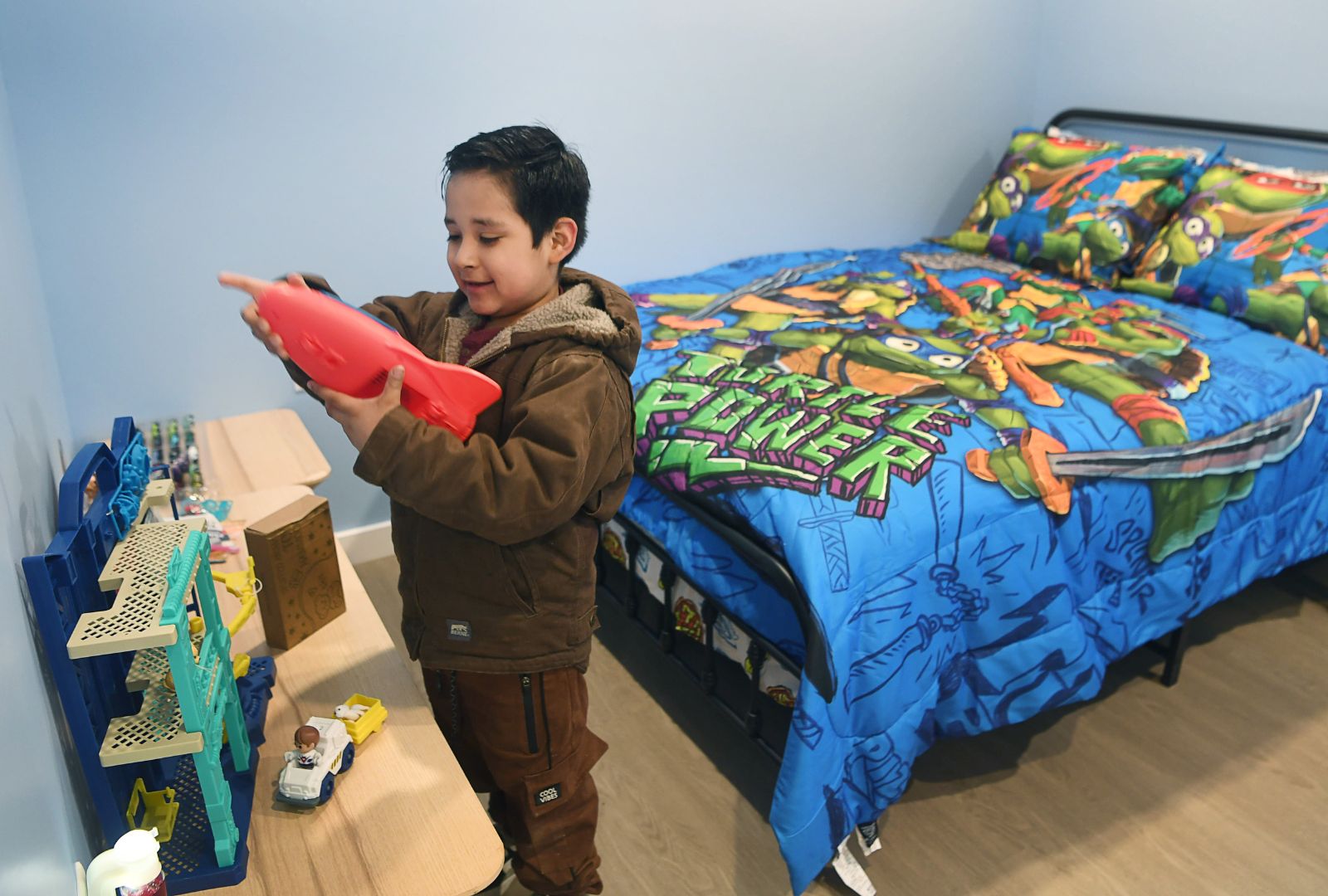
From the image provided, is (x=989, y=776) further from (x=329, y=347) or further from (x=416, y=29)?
(x=416, y=29)

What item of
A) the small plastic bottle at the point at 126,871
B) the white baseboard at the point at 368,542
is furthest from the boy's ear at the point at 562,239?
the white baseboard at the point at 368,542

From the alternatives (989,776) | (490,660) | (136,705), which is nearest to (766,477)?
(490,660)

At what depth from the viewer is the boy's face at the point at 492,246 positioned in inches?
38.1

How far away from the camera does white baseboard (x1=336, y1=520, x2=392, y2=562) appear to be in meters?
2.36

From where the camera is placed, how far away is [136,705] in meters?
0.95

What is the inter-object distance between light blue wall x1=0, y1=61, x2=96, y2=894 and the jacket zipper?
452 mm

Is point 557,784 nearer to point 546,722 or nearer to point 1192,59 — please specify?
point 546,722

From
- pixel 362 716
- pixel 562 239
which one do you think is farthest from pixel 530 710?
pixel 562 239

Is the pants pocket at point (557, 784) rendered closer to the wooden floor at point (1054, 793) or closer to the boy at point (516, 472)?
the boy at point (516, 472)

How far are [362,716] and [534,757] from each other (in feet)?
0.74

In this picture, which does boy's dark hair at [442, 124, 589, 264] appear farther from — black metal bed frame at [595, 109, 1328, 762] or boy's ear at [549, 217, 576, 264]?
black metal bed frame at [595, 109, 1328, 762]

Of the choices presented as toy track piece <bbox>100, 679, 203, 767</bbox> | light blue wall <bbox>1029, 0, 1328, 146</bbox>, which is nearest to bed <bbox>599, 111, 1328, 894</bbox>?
light blue wall <bbox>1029, 0, 1328, 146</bbox>

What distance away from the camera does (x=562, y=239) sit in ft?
3.43

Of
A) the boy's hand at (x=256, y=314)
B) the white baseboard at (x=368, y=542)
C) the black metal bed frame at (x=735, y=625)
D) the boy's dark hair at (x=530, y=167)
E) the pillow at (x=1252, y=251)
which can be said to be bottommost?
the white baseboard at (x=368, y=542)
